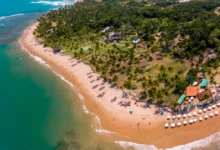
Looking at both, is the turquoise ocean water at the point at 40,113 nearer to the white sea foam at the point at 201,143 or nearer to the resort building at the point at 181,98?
the white sea foam at the point at 201,143

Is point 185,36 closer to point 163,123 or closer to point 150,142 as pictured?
point 163,123

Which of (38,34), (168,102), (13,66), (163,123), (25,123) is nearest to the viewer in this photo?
(163,123)

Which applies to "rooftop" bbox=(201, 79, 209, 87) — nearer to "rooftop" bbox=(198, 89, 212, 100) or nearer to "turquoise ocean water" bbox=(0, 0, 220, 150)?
"rooftop" bbox=(198, 89, 212, 100)

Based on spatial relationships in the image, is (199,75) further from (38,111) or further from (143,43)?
(38,111)

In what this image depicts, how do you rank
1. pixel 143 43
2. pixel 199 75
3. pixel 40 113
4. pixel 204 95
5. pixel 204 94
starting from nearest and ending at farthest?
pixel 204 95 < pixel 204 94 < pixel 199 75 < pixel 40 113 < pixel 143 43

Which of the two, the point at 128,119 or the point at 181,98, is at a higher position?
the point at 181,98

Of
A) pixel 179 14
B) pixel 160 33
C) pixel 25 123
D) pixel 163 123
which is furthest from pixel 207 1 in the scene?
pixel 25 123

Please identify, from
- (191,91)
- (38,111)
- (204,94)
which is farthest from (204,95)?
(38,111)
